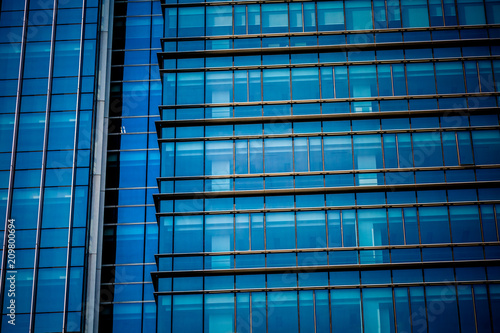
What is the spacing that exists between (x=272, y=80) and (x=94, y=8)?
11575 millimetres

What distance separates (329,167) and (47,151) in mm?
15105

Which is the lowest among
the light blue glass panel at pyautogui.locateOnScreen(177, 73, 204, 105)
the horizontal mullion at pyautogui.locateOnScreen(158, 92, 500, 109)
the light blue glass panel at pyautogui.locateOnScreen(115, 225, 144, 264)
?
the light blue glass panel at pyautogui.locateOnScreen(115, 225, 144, 264)

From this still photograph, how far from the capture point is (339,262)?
35.7m

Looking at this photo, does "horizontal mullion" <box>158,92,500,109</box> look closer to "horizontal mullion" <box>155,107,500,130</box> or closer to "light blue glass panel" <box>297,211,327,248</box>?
"horizontal mullion" <box>155,107,500,130</box>

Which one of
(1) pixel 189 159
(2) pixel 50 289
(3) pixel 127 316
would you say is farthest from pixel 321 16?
(2) pixel 50 289

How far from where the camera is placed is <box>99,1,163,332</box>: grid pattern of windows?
38.0m

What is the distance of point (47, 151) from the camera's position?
3959cm

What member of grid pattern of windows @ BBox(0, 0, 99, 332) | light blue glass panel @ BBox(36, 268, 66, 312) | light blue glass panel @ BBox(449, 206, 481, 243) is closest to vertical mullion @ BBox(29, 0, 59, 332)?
grid pattern of windows @ BBox(0, 0, 99, 332)

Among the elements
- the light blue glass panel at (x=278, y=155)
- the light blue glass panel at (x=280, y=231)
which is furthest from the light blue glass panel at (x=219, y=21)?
the light blue glass panel at (x=280, y=231)

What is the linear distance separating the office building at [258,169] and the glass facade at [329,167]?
0.09 metres

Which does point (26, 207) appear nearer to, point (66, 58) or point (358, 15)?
point (66, 58)

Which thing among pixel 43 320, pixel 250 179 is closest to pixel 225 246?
pixel 250 179

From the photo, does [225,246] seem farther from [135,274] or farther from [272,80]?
[272,80]

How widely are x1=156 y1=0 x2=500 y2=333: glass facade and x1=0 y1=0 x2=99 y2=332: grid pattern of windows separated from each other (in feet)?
15.7
